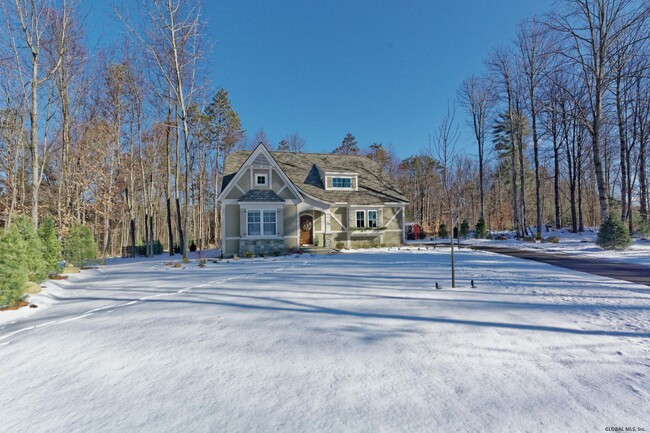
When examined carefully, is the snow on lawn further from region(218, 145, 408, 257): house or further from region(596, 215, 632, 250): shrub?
region(218, 145, 408, 257): house

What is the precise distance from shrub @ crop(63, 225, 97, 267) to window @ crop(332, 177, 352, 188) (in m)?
14.2

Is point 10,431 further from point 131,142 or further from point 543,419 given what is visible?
point 131,142

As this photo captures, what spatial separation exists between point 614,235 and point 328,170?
15.4 m

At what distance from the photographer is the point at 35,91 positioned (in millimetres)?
11805

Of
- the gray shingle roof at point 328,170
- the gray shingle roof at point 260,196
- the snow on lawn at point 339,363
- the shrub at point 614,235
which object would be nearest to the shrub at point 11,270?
the snow on lawn at point 339,363

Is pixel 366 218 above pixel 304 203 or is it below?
below

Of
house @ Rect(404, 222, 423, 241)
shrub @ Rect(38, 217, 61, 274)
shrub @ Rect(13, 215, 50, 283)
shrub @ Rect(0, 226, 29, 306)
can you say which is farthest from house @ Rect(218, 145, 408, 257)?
shrub @ Rect(0, 226, 29, 306)

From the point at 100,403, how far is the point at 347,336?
2.67m

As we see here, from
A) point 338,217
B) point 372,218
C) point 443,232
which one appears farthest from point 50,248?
point 443,232

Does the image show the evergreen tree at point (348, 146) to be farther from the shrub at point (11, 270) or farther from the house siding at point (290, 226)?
the shrub at point (11, 270)

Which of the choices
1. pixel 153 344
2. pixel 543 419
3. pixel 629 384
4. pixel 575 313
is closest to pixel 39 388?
pixel 153 344

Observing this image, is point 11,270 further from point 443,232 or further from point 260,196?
point 443,232

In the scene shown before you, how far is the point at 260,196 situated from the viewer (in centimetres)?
1683

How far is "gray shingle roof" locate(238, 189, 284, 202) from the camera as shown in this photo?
1667 cm
